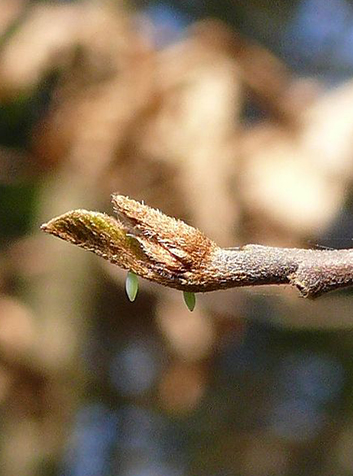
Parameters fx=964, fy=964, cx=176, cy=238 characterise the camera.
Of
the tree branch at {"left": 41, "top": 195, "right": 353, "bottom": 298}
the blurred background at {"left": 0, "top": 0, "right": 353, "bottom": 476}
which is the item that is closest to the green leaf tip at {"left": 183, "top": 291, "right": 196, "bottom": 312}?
the tree branch at {"left": 41, "top": 195, "right": 353, "bottom": 298}

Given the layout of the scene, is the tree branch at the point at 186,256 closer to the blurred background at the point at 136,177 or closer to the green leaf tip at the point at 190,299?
the green leaf tip at the point at 190,299

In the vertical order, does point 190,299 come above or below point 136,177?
below

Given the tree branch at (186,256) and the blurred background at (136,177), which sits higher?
the blurred background at (136,177)

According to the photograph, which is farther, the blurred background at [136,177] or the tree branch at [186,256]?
the blurred background at [136,177]

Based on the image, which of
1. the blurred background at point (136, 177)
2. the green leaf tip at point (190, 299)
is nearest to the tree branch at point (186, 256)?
the green leaf tip at point (190, 299)

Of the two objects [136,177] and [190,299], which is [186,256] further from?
[136,177]

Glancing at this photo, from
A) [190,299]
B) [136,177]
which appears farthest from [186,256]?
[136,177]

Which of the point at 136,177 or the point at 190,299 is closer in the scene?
the point at 190,299

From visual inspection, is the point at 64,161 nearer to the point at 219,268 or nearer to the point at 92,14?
the point at 92,14

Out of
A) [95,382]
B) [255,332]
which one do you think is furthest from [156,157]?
[255,332]
